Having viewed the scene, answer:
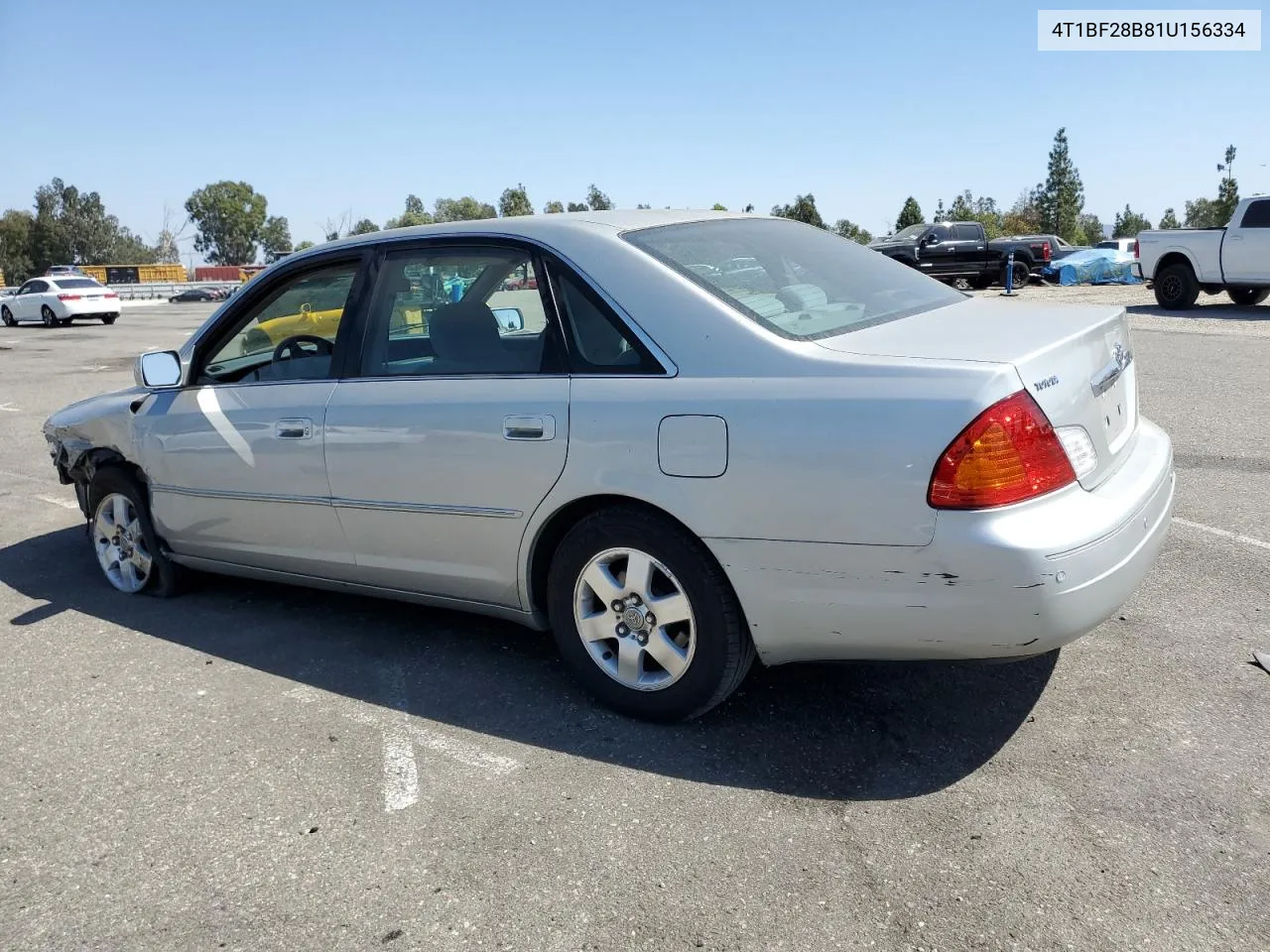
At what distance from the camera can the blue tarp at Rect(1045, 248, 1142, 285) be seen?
1179 inches

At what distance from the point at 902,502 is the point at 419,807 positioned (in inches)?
63.4

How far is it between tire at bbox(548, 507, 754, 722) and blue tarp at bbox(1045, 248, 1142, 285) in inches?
1156

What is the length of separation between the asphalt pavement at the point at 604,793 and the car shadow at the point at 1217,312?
14233 millimetres

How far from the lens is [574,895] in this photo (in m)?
2.58

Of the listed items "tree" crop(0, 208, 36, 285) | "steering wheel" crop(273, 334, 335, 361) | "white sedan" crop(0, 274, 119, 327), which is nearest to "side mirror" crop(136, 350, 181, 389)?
"steering wheel" crop(273, 334, 335, 361)

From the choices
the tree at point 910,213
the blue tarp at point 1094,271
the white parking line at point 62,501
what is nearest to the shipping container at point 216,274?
the tree at point 910,213

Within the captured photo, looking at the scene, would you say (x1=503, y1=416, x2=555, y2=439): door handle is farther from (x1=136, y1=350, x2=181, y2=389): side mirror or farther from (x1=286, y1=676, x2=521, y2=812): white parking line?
(x1=136, y1=350, x2=181, y2=389): side mirror

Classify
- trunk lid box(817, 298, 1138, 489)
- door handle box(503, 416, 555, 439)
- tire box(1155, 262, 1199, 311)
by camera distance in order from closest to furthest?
trunk lid box(817, 298, 1138, 489) → door handle box(503, 416, 555, 439) → tire box(1155, 262, 1199, 311)

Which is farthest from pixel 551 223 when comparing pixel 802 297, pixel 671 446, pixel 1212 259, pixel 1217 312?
pixel 1217 312

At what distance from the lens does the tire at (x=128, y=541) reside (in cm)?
490

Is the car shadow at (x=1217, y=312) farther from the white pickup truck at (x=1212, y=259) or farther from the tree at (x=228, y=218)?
the tree at (x=228, y=218)

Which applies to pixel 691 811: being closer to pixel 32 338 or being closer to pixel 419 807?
pixel 419 807

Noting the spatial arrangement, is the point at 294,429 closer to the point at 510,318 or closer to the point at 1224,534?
the point at 510,318

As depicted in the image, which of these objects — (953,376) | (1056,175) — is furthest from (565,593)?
(1056,175)
